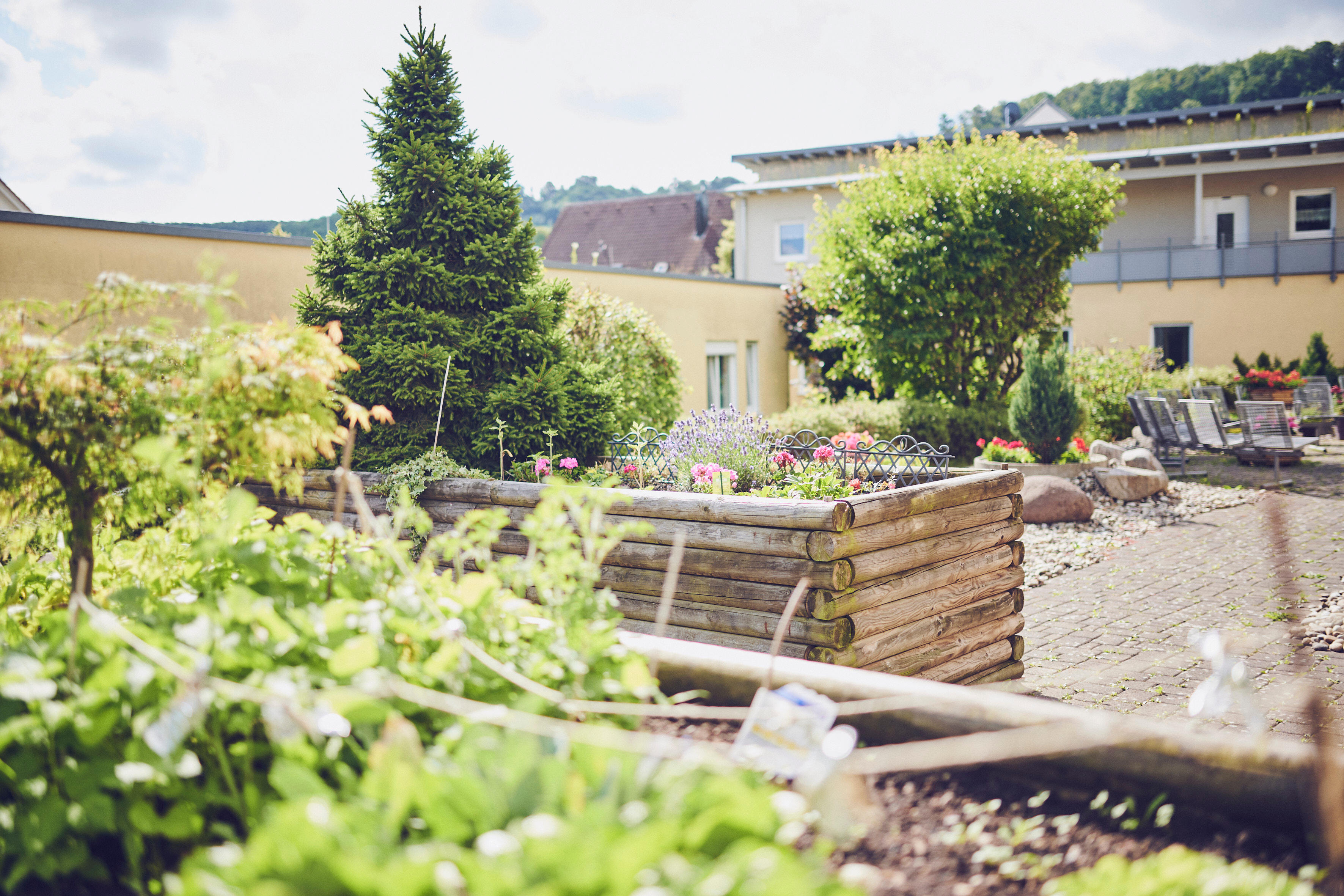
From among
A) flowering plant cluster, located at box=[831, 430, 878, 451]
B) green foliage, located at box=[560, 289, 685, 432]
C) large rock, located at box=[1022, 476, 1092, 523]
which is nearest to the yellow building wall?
large rock, located at box=[1022, 476, 1092, 523]

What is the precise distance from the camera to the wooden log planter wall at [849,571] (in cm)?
371

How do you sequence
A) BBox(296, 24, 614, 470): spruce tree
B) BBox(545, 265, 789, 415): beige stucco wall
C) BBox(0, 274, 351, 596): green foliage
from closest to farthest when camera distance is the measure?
BBox(0, 274, 351, 596): green foliage, BBox(296, 24, 614, 470): spruce tree, BBox(545, 265, 789, 415): beige stucco wall

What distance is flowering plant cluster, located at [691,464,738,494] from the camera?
5168mm

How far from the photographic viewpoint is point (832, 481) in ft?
17.6

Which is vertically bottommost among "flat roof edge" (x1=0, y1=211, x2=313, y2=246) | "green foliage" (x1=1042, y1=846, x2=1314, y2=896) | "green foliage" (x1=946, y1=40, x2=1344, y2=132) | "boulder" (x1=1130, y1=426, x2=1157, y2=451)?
"boulder" (x1=1130, y1=426, x2=1157, y2=451)

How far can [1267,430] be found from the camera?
11.3m

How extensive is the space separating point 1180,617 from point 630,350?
5622mm

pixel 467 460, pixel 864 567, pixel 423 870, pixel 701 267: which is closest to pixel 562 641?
pixel 423 870

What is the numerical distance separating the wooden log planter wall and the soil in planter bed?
1688 mm

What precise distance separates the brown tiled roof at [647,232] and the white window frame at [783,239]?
38.0ft

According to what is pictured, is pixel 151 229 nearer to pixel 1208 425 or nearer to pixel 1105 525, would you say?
pixel 1105 525

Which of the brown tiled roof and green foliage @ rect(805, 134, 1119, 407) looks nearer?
green foliage @ rect(805, 134, 1119, 407)

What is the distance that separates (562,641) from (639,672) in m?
0.37

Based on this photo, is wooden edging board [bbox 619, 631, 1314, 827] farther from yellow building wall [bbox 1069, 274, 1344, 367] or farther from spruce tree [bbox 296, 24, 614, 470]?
yellow building wall [bbox 1069, 274, 1344, 367]
